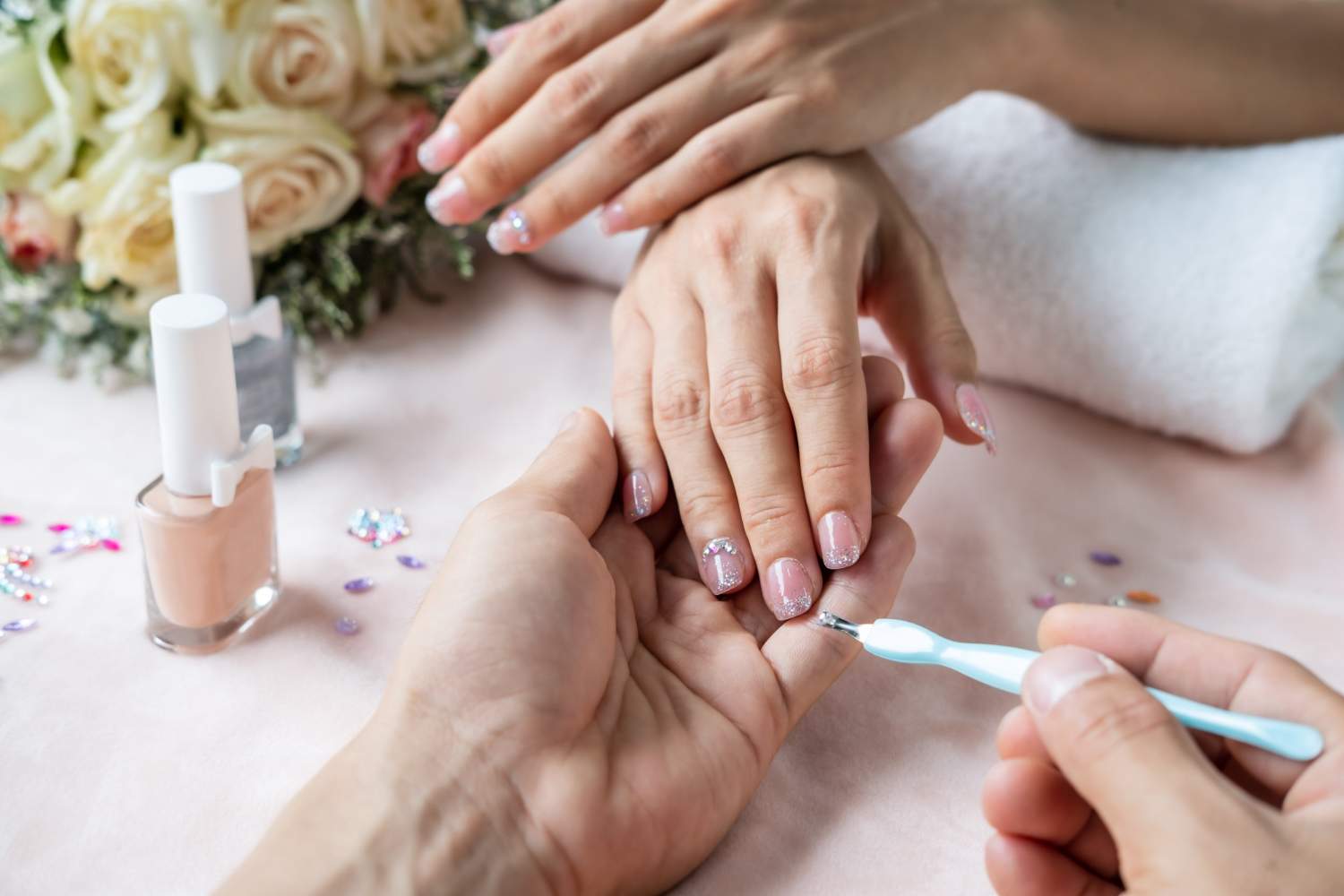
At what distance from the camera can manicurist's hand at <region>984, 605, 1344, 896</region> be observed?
553 millimetres

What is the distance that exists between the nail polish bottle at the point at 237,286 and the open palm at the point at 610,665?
290 mm

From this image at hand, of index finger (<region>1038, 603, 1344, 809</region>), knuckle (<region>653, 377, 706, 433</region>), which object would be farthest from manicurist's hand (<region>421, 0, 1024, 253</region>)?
index finger (<region>1038, 603, 1344, 809</region>)

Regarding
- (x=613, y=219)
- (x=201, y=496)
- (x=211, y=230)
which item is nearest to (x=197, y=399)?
(x=201, y=496)

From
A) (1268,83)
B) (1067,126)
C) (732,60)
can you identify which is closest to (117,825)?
(732,60)

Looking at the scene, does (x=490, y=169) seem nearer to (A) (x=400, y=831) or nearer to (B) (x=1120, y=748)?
(A) (x=400, y=831)

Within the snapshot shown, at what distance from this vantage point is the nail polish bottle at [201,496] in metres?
0.79

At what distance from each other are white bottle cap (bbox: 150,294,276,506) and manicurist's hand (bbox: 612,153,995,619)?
264mm

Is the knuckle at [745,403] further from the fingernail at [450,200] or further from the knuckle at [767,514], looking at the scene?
the fingernail at [450,200]

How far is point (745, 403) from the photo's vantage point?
873 millimetres

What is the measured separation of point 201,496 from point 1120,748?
0.58 meters

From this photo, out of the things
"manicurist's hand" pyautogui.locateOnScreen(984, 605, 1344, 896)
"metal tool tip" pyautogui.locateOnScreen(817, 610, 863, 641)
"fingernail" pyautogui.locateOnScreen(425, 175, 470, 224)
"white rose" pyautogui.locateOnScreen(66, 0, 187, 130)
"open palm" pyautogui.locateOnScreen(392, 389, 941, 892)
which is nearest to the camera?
"manicurist's hand" pyautogui.locateOnScreen(984, 605, 1344, 896)

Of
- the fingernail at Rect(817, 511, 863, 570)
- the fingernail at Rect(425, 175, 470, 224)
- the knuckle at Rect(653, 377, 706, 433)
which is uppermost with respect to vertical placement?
the fingernail at Rect(425, 175, 470, 224)

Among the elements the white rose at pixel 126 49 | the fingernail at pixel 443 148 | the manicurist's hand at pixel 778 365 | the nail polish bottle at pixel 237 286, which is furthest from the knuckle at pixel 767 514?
the white rose at pixel 126 49

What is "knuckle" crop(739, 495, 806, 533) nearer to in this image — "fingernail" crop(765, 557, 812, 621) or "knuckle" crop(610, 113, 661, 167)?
"fingernail" crop(765, 557, 812, 621)
